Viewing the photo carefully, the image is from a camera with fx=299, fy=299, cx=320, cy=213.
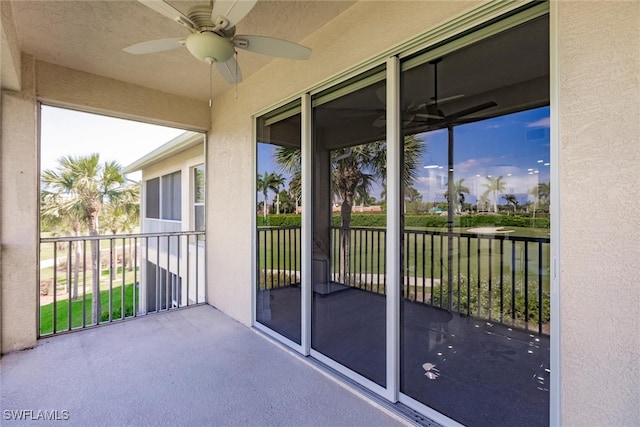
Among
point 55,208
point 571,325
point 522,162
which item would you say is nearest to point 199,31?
point 522,162

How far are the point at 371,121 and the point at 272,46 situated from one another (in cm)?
81

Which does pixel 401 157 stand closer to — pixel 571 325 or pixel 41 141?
pixel 571 325

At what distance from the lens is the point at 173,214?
6.04 m

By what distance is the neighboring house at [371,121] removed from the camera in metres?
1.21

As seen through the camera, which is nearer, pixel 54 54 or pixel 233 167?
pixel 54 54

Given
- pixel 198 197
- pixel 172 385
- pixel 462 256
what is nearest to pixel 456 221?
pixel 462 256

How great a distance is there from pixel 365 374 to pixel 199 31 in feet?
7.99

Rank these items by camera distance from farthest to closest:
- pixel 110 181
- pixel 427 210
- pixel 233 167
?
pixel 110 181
pixel 233 167
pixel 427 210

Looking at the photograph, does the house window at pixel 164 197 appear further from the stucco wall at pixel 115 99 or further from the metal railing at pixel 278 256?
the metal railing at pixel 278 256

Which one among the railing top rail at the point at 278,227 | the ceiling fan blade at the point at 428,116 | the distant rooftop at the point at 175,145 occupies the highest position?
the distant rooftop at the point at 175,145

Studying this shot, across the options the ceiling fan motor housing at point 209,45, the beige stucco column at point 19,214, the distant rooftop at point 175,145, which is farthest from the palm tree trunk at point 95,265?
the ceiling fan motor housing at point 209,45

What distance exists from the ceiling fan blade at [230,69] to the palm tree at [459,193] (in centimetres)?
157

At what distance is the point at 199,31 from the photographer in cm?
161

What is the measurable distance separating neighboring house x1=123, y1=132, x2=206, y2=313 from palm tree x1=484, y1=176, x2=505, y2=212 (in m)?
3.79
